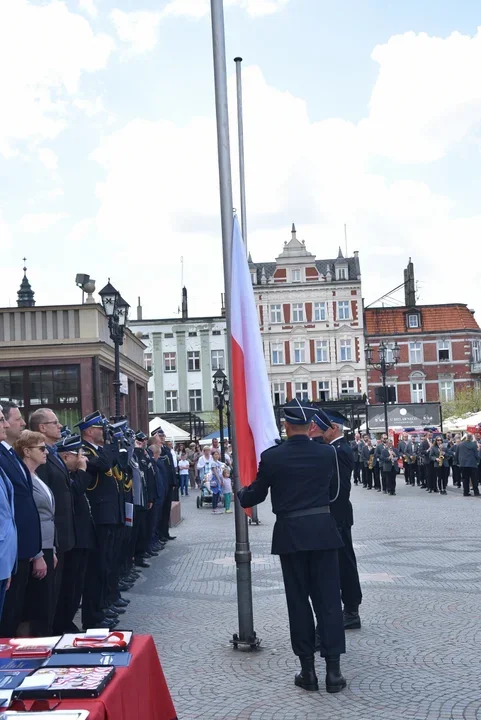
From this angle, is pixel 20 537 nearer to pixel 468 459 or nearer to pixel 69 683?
pixel 69 683

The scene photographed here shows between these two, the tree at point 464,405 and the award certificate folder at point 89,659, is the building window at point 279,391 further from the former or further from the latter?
the award certificate folder at point 89,659

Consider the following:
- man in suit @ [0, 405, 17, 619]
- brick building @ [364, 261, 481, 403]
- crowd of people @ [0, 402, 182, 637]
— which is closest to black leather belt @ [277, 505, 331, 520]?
crowd of people @ [0, 402, 182, 637]

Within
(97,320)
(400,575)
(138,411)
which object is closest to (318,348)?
(138,411)

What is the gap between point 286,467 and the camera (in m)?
6.65

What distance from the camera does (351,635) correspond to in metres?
8.16

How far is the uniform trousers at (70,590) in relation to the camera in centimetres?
810

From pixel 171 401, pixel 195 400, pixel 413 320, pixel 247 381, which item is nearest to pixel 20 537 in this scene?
pixel 247 381

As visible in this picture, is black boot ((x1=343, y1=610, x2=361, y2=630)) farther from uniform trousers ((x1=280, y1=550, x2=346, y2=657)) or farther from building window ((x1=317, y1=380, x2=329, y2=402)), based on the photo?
building window ((x1=317, y1=380, x2=329, y2=402))

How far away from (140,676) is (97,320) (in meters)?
21.4

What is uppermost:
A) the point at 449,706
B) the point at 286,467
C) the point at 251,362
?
the point at 251,362

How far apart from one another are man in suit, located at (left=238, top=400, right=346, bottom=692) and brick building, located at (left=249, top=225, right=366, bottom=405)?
67.6 metres

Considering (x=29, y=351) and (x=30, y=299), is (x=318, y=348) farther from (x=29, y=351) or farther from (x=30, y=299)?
(x=29, y=351)

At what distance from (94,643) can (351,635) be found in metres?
4.44

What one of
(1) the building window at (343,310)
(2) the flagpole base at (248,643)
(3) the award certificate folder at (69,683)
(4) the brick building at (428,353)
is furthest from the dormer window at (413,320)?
(3) the award certificate folder at (69,683)
